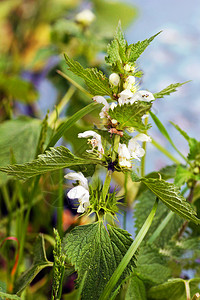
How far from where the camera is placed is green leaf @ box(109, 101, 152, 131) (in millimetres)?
204

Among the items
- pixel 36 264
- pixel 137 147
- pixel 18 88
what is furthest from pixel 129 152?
pixel 18 88

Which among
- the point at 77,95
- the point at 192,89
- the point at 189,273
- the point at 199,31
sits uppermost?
the point at 199,31

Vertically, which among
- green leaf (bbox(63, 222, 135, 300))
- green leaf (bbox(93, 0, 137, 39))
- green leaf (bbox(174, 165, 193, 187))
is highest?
green leaf (bbox(93, 0, 137, 39))

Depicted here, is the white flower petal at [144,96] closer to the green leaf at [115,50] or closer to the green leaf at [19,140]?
the green leaf at [115,50]

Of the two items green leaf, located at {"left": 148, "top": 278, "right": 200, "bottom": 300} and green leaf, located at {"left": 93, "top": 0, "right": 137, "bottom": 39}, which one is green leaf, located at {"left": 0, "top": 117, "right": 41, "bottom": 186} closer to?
green leaf, located at {"left": 148, "top": 278, "right": 200, "bottom": 300}

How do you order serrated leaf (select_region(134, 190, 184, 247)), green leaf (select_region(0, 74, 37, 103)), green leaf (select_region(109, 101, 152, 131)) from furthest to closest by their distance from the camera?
green leaf (select_region(0, 74, 37, 103)) < serrated leaf (select_region(134, 190, 184, 247)) < green leaf (select_region(109, 101, 152, 131))

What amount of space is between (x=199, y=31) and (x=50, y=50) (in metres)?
0.52

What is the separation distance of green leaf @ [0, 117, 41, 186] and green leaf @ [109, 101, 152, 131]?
160mm

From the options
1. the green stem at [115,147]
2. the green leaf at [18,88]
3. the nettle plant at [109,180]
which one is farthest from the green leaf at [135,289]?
the green leaf at [18,88]

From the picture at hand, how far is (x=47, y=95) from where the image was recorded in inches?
31.0

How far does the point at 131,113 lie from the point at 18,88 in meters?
0.47

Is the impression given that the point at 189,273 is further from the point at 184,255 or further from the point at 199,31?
the point at 199,31

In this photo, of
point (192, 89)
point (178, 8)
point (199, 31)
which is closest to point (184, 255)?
point (192, 89)

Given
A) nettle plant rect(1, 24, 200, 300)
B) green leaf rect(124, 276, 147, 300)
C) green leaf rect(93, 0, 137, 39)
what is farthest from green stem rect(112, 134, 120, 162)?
green leaf rect(93, 0, 137, 39)
